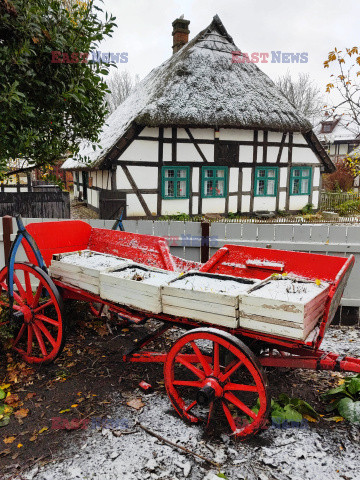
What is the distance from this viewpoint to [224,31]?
17.0 metres

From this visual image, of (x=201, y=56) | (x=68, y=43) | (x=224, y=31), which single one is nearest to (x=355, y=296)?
(x=68, y=43)

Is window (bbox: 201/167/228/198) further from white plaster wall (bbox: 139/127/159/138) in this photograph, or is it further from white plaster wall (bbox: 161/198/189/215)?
white plaster wall (bbox: 139/127/159/138)

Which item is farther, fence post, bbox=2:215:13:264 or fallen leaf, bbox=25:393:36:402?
fence post, bbox=2:215:13:264

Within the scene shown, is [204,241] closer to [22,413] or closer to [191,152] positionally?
[22,413]

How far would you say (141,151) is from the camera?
1374 cm

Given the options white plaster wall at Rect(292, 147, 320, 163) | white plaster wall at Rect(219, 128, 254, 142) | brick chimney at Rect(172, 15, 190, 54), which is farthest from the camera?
brick chimney at Rect(172, 15, 190, 54)

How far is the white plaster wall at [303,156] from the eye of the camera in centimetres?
1659

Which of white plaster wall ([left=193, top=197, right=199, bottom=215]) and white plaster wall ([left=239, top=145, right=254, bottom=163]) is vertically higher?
white plaster wall ([left=239, top=145, right=254, bottom=163])

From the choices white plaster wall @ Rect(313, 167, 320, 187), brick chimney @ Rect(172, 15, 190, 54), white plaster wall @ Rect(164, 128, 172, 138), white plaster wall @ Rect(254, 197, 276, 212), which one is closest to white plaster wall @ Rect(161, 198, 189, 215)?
white plaster wall @ Rect(164, 128, 172, 138)

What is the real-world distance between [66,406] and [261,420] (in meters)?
1.63

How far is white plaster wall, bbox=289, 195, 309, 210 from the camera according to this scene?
16.9 m

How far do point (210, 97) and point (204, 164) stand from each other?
265cm

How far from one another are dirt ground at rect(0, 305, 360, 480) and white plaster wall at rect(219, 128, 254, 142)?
1240 cm

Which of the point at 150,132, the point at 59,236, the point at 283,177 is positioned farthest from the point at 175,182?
the point at 59,236
